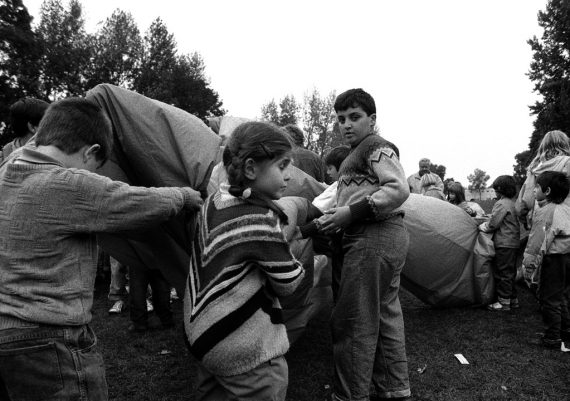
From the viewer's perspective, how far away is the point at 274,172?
1702 millimetres

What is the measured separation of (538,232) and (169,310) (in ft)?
13.5

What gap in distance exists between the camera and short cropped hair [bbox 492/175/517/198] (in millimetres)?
5473

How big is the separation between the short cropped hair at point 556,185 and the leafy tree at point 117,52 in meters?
33.1

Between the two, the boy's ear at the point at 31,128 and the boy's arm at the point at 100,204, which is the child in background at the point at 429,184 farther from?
the boy's arm at the point at 100,204

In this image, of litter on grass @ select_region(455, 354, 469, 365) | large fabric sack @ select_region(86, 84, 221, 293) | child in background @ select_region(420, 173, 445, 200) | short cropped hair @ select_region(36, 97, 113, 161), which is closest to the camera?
short cropped hair @ select_region(36, 97, 113, 161)

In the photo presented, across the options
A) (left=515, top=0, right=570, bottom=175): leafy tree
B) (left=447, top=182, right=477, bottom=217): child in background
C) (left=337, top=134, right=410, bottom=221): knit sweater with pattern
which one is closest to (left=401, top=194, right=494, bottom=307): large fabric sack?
(left=447, top=182, right=477, bottom=217): child in background

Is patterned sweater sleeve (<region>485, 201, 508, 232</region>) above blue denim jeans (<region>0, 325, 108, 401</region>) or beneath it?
beneath

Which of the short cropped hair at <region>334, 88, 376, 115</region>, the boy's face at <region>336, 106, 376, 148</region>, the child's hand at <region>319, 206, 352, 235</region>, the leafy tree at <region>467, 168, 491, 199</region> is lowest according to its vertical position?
the leafy tree at <region>467, 168, 491, 199</region>

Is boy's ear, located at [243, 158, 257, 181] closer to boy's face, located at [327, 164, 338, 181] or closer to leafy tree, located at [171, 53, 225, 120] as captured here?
boy's face, located at [327, 164, 338, 181]

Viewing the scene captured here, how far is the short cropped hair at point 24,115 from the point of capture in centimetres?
316

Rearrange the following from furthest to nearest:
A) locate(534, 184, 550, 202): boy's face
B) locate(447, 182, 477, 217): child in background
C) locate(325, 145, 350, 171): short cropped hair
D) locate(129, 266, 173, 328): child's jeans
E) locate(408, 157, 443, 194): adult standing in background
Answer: locate(408, 157, 443, 194): adult standing in background → locate(447, 182, 477, 217): child in background → locate(534, 184, 550, 202): boy's face → locate(129, 266, 173, 328): child's jeans → locate(325, 145, 350, 171): short cropped hair

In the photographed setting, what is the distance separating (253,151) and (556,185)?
12.5 ft

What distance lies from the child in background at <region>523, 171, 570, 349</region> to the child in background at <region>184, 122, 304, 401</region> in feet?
11.5

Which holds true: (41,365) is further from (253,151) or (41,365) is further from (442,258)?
(442,258)
